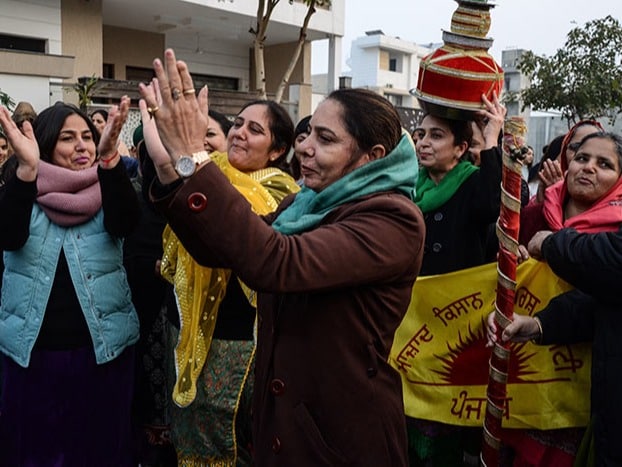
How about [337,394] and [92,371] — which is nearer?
[337,394]

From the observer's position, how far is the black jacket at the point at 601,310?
93.3 inches

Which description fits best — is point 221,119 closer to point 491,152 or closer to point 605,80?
point 491,152

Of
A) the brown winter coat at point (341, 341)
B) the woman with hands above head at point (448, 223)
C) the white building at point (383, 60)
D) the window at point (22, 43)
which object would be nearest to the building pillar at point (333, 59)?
the window at point (22, 43)

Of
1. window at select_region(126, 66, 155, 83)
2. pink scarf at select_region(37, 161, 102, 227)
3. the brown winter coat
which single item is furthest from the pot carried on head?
window at select_region(126, 66, 155, 83)

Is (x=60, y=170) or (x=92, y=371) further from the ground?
(x=60, y=170)

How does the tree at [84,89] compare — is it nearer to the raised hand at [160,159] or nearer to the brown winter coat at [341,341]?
the brown winter coat at [341,341]

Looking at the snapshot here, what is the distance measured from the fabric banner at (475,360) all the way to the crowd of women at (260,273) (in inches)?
4.4

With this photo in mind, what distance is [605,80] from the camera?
37.9 feet

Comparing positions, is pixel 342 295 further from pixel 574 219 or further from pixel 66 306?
pixel 66 306

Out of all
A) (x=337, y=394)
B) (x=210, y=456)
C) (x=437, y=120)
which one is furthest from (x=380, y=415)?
(x=437, y=120)

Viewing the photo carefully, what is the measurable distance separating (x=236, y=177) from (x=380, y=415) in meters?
1.32

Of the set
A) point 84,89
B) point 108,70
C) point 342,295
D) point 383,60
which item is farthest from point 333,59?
point 383,60

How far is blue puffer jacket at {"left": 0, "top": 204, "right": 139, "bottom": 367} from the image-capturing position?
2869 mm

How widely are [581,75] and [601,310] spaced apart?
10.7 m
